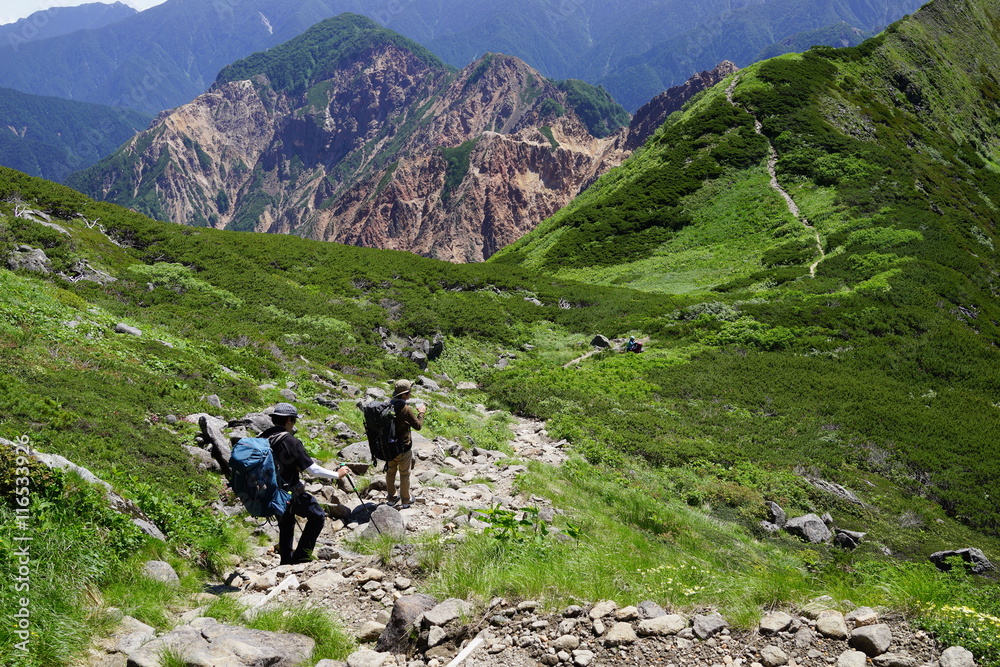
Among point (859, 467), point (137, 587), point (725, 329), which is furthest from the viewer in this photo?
point (725, 329)

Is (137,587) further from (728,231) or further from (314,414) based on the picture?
(728,231)

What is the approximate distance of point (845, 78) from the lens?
63.6 meters

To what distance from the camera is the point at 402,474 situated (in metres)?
9.37

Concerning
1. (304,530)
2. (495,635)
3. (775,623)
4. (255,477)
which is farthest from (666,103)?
(495,635)

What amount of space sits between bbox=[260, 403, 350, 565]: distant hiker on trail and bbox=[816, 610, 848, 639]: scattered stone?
5.74 metres

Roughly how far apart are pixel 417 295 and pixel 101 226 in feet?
55.2

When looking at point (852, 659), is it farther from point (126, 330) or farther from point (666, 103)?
point (666, 103)

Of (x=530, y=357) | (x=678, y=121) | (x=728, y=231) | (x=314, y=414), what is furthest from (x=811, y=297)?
(x=678, y=121)

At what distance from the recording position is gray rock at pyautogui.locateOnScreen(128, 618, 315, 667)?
15.0ft

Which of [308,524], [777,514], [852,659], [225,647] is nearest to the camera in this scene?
[852,659]

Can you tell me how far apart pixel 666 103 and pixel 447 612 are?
646ft

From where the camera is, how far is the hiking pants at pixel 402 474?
9.30m

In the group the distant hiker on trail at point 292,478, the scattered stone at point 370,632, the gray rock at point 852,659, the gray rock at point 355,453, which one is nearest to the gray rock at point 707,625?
the gray rock at point 852,659

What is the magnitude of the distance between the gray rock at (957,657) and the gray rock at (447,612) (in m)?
4.03
